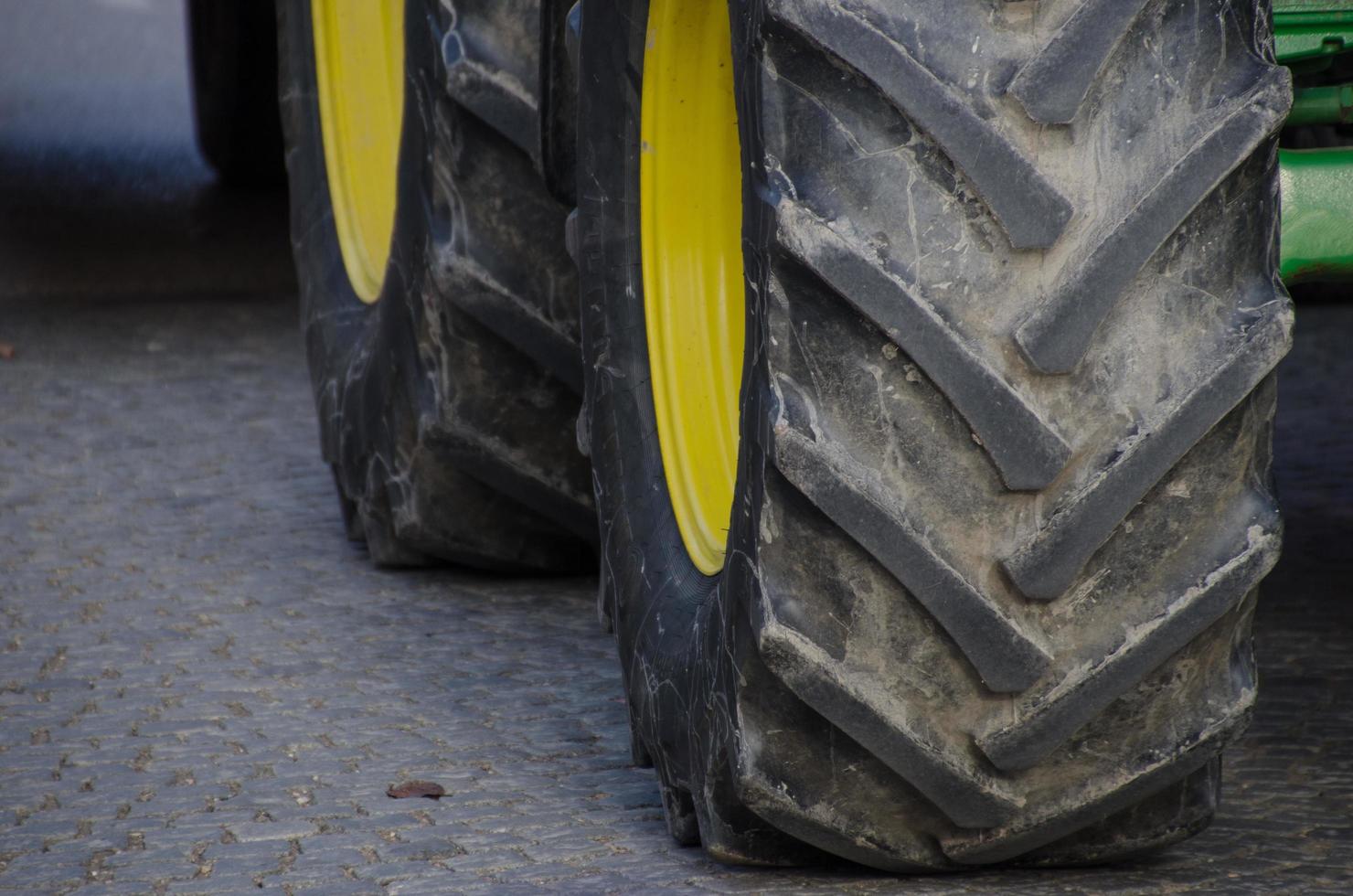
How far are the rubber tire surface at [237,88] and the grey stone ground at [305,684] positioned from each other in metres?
1.61

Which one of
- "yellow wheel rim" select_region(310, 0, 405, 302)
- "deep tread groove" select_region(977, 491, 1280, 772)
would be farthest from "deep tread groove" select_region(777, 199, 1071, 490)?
"yellow wheel rim" select_region(310, 0, 405, 302)

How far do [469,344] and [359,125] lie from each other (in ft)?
2.52

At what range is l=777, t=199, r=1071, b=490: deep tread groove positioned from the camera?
1493mm

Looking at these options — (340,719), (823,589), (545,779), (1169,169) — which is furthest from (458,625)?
(1169,169)

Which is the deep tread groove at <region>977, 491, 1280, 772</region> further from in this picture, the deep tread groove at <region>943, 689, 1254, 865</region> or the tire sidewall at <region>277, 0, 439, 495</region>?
the tire sidewall at <region>277, 0, 439, 495</region>

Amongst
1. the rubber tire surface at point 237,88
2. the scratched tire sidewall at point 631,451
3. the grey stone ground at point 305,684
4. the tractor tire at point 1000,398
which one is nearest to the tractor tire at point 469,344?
the grey stone ground at point 305,684

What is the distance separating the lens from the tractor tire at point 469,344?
2.50 metres

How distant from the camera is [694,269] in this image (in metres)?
2.06

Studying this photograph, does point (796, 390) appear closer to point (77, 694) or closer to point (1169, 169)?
point (1169, 169)

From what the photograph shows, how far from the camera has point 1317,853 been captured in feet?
6.17

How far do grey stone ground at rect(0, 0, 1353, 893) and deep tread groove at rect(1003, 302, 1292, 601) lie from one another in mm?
369

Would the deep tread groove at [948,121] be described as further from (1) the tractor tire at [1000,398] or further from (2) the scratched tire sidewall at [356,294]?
(2) the scratched tire sidewall at [356,294]

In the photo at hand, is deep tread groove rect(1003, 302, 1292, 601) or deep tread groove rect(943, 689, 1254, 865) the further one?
deep tread groove rect(943, 689, 1254, 865)

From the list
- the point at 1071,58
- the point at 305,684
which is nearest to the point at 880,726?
the point at 1071,58
